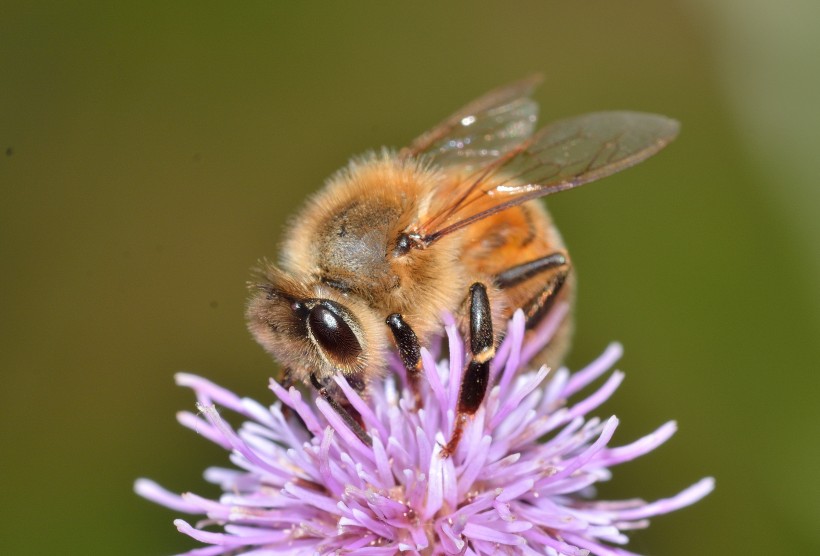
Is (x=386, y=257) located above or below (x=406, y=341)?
above

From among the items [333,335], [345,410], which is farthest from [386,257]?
[345,410]

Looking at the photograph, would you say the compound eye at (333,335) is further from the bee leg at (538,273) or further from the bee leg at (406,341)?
the bee leg at (538,273)

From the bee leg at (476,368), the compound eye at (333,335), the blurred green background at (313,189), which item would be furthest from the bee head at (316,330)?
the blurred green background at (313,189)

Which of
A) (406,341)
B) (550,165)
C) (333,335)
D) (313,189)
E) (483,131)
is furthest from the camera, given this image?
(313,189)

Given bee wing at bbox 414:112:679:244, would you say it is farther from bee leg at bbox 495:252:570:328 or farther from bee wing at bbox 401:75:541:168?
bee wing at bbox 401:75:541:168

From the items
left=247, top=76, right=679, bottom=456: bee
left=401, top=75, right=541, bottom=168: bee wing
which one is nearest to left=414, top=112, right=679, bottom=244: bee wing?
left=247, top=76, right=679, bottom=456: bee

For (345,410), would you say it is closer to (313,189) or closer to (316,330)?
(316,330)
